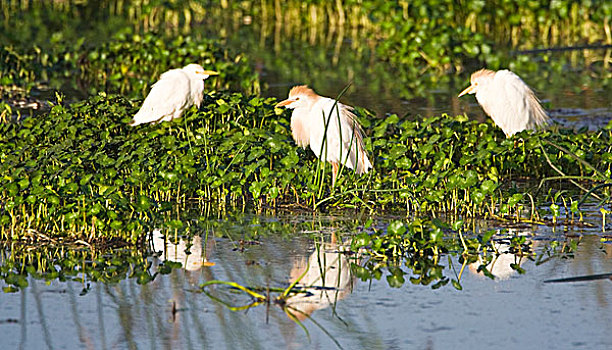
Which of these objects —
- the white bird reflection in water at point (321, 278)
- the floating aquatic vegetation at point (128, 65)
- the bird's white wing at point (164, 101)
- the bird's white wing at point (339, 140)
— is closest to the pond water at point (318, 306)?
the white bird reflection in water at point (321, 278)

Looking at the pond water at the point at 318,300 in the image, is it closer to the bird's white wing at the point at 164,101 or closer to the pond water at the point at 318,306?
the pond water at the point at 318,306

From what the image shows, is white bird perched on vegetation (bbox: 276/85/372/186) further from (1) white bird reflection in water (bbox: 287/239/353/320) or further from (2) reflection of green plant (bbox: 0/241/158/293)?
(2) reflection of green plant (bbox: 0/241/158/293)

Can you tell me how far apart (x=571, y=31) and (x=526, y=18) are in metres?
0.61

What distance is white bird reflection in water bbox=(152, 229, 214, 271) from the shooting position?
5.20m

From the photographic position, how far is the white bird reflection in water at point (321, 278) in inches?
180

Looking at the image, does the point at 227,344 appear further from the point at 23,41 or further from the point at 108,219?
the point at 23,41

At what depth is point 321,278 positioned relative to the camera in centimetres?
494

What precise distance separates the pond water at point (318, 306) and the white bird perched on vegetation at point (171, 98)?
6.91ft

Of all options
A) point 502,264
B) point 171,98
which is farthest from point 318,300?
point 171,98

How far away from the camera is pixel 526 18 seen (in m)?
14.1

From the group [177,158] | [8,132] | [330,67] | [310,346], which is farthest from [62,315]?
[330,67]

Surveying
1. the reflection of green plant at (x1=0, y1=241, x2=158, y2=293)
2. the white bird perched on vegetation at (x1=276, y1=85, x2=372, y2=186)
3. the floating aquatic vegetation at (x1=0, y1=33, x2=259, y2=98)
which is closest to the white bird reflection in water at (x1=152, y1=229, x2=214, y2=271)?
the reflection of green plant at (x1=0, y1=241, x2=158, y2=293)

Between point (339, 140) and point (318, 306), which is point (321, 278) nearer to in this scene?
point (318, 306)

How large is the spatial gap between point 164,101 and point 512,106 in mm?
2445
